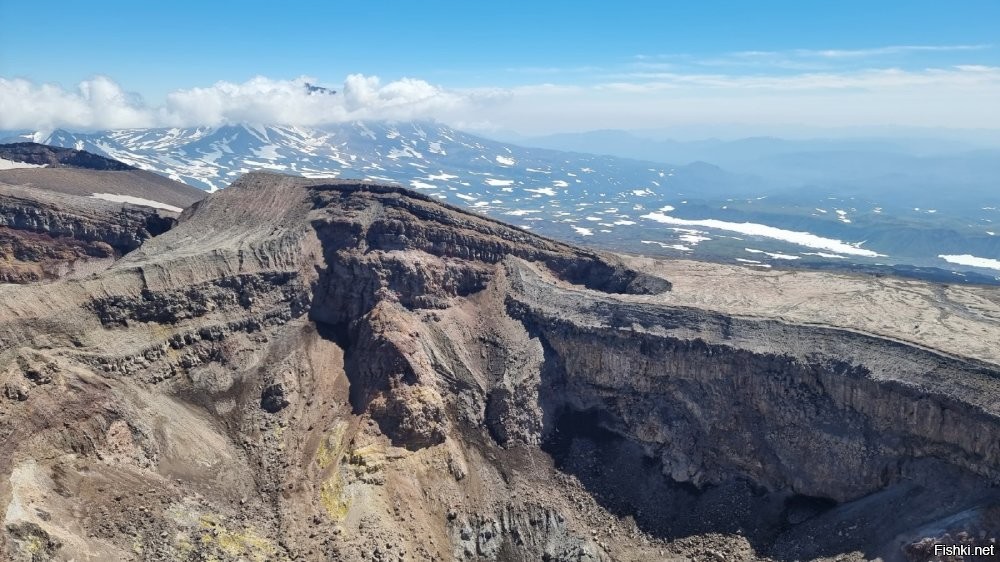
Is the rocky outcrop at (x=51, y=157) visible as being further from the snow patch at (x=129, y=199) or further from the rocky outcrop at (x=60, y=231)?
the rocky outcrop at (x=60, y=231)

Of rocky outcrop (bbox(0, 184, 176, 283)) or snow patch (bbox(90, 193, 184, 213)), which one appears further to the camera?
snow patch (bbox(90, 193, 184, 213))

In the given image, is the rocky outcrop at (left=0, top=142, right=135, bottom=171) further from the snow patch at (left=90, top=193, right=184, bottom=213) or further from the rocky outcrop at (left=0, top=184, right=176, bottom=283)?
the rocky outcrop at (left=0, top=184, right=176, bottom=283)

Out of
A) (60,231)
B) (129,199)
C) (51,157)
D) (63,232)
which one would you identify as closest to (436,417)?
(63,232)

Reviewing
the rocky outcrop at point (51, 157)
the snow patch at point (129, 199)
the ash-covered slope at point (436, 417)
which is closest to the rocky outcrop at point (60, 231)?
the ash-covered slope at point (436, 417)

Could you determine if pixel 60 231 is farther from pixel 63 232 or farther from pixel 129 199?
pixel 129 199

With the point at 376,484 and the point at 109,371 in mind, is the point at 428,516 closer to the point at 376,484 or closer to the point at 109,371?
the point at 376,484

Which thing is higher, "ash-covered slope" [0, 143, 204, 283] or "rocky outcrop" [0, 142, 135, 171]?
"rocky outcrop" [0, 142, 135, 171]

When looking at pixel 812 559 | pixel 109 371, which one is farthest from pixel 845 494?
pixel 109 371

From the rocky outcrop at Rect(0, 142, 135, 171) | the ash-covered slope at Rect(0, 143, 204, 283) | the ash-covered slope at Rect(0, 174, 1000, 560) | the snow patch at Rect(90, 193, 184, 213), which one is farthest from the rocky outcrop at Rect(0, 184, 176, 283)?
the rocky outcrop at Rect(0, 142, 135, 171)
